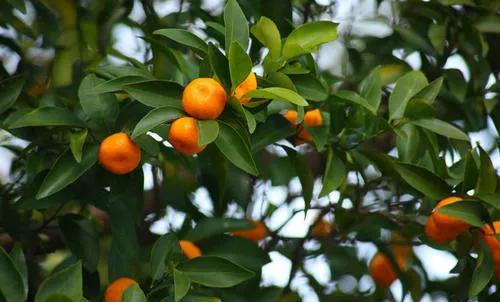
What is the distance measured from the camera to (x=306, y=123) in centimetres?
166

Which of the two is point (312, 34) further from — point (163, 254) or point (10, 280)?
point (10, 280)

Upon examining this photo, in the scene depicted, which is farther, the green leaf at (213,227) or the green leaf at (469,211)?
the green leaf at (213,227)

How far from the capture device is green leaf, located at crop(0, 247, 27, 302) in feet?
4.46

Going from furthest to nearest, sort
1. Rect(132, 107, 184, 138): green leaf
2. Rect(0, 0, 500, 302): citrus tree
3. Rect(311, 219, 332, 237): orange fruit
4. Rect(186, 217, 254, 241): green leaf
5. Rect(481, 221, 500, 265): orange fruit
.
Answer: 1. Rect(311, 219, 332, 237): orange fruit
2. Rect(186, 217, 254, 241): green leaf
3. Rect(481, 221, 500, 265): orange fruit
4. Rect(0, 0, 500, 302): citrus tree
5. Rect(132, 107, 184, 138): green leaf

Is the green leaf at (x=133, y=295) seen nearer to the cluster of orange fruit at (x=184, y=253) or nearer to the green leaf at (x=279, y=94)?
the cluster of orange fruit at (x=184, y=253)

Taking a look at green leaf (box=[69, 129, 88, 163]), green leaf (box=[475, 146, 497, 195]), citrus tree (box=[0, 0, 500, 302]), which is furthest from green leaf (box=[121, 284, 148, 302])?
green leaf (box=[475, 146, 497, 195])

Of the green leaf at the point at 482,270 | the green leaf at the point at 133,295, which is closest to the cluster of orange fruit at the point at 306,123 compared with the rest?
the green leaf at the point at 482,270

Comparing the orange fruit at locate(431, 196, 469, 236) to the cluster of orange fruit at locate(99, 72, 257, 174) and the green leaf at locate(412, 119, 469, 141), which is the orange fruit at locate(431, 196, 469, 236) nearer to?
the green leaf at locate(412, 119, 469, 141)

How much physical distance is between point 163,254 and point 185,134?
0.26m

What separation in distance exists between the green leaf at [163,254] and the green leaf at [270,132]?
211 millimetres

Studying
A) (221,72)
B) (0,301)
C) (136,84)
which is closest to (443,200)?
(221,72)

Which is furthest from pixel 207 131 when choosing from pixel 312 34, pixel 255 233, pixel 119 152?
pixel 255 233

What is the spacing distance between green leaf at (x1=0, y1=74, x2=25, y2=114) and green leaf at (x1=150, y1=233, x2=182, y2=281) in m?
0.34

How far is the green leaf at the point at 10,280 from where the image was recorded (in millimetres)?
1358
